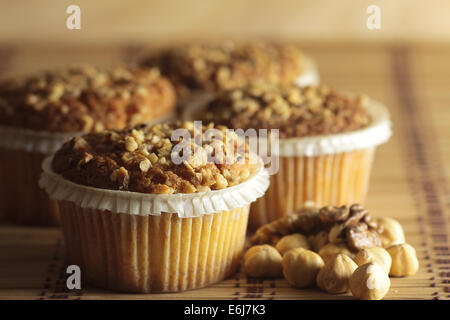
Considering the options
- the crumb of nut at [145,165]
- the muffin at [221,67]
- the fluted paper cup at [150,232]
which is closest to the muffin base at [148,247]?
the fluted paper cup at [150,232]

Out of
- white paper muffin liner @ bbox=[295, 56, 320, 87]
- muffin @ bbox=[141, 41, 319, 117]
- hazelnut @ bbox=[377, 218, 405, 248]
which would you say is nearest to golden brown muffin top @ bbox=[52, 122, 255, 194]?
hazelnut @ bbox=[377, 218, 405, 248]

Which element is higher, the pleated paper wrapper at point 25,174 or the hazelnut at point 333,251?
the pleated paper wrapper at point 25,174

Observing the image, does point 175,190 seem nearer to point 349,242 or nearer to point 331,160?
point 349,242

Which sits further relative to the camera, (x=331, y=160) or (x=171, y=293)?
(x=331, y=160)

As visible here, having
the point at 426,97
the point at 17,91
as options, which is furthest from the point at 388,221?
the point at 426,97

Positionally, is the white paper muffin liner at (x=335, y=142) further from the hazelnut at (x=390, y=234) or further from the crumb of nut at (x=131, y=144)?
the crumb of nut at (x=131, y=144)

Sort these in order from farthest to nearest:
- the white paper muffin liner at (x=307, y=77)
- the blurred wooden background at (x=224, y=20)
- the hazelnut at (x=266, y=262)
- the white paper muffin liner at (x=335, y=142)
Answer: the blurred wooden background at (x=224, y=20)
the white paper muffin liner at (x=307, y=77)
the white paper muffin liner at (x=335, y=142)
the hazelnut at (x=266, y=262)

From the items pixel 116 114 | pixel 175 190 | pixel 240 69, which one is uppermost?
pixel 240 69
